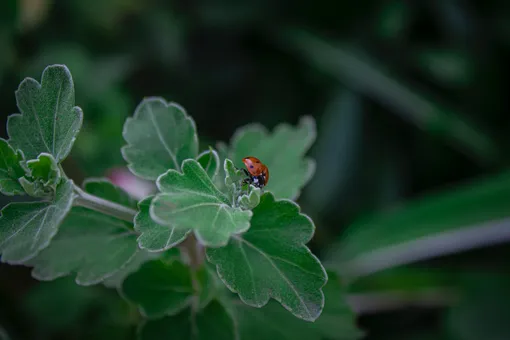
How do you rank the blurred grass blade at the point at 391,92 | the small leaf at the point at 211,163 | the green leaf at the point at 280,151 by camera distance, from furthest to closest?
the blurred grass blade at the point at 391,92 < the green leaf at the point at 280,151 < the small leaf at the point at 211,163

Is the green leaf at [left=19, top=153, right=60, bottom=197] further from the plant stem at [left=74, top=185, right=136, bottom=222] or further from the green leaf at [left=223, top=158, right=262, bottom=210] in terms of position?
the green leaf at [left=223, top=158, right=262, bottom=210]

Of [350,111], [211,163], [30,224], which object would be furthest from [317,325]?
[350,111]

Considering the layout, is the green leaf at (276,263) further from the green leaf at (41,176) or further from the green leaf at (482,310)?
the green leaf at (482,310)

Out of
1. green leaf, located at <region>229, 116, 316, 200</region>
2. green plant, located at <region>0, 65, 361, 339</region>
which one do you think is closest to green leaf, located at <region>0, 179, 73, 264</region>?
green plant, located at <region>0, 65, 361, 339</region>

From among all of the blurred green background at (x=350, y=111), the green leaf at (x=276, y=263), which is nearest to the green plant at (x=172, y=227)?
the green leaf at (x=276, y=263)

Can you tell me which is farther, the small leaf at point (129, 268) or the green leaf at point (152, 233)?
the small leaf at point (129, 268)

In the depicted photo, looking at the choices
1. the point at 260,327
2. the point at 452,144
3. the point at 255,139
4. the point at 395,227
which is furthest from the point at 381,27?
the point at 260,327
